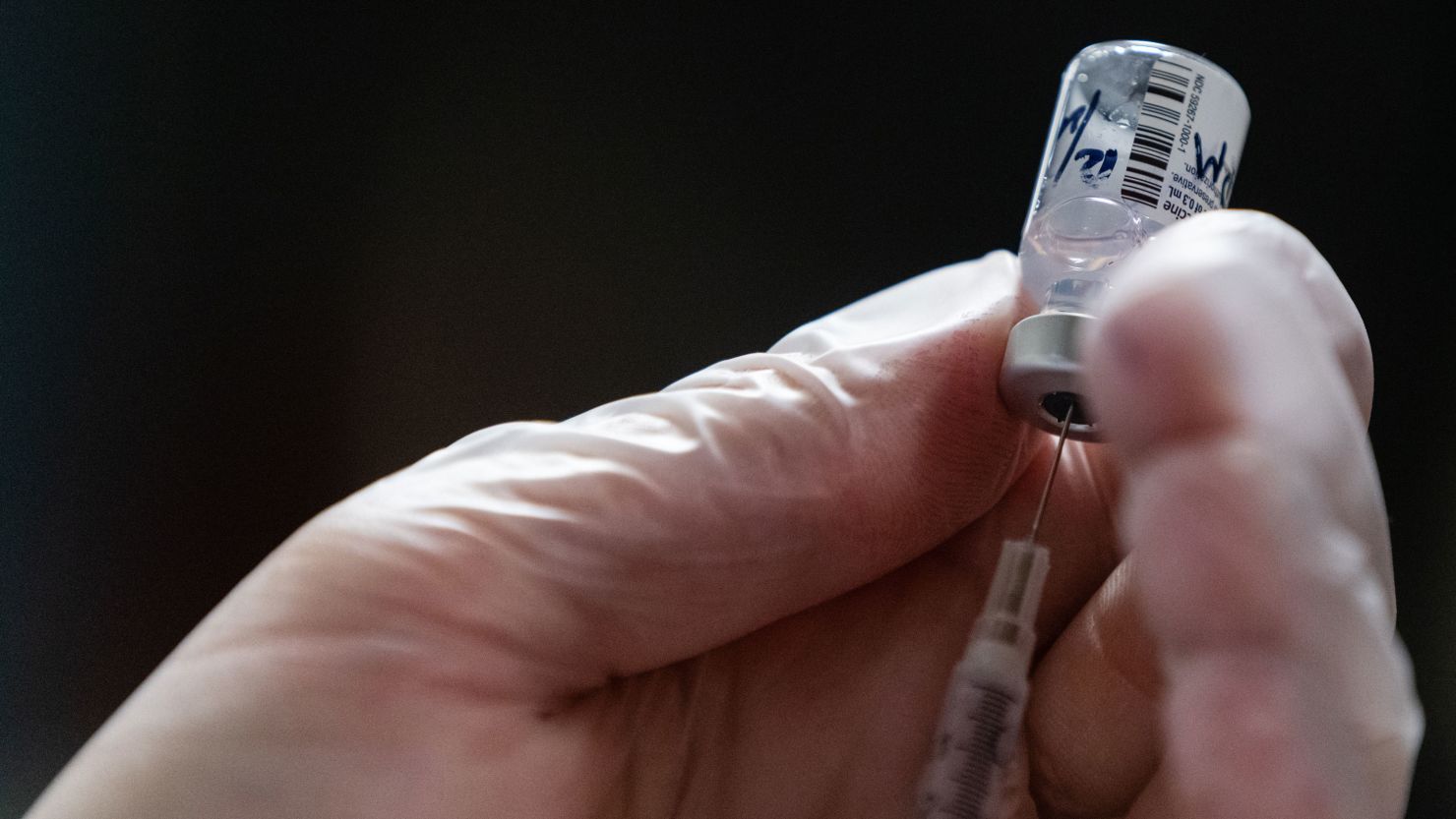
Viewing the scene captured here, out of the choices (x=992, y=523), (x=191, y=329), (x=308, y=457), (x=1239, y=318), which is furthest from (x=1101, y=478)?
(x=191, y=329)

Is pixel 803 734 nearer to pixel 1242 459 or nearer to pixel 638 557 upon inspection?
pixel 638 557

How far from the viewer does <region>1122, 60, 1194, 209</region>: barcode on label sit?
74 cm

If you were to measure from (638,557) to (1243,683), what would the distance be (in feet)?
1.41

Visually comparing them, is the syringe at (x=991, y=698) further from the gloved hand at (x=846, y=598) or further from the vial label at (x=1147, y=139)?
the vial label at (x=1147, y=139)

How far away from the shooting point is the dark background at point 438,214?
1164 millimetres

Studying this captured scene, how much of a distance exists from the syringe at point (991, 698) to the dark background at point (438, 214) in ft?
2.10

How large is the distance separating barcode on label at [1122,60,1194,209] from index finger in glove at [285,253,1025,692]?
0.14 m

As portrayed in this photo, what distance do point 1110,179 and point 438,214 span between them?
0.84 meters

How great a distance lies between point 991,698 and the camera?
0.63 metres

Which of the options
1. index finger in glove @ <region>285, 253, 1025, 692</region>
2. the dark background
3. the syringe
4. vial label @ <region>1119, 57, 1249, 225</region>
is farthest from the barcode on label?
the dark background

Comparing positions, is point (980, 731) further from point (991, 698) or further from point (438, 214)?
point (438, 214)

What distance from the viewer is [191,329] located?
1193mm

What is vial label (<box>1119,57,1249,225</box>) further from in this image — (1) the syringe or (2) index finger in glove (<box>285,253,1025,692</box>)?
(1) the syringe

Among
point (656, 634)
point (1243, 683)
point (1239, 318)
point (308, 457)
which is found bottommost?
point (308, 457)
